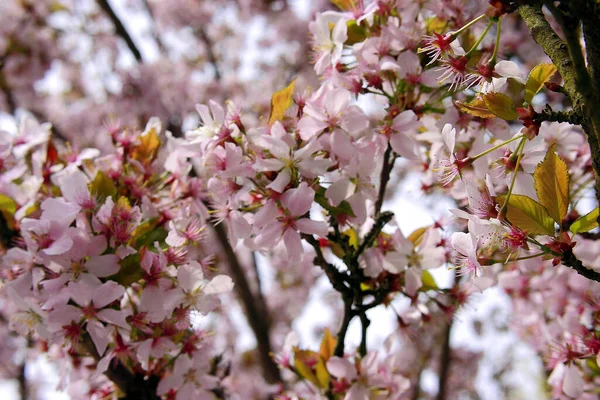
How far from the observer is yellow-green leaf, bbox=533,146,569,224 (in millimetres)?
1160

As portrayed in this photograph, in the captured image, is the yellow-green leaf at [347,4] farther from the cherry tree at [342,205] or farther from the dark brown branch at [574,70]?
the dark brown branch at [574,70]

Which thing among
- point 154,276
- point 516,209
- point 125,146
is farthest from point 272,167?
point 125,146

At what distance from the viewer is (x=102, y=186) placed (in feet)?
5.78

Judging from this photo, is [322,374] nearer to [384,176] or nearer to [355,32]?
[384,176]

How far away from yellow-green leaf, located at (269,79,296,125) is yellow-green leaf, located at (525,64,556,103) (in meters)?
0.61

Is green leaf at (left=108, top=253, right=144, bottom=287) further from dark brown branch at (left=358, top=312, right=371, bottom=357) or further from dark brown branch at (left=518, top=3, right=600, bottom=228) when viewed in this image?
dark brown branch at (left=518, top=3, right=600, bottom=228)

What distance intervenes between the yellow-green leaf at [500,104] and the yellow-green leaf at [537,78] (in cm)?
6

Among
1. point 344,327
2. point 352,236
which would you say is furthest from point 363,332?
point 352,236

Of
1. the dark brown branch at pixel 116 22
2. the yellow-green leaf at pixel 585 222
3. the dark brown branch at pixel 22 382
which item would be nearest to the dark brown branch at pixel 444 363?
the yellow-green leaf at pixel 585 222

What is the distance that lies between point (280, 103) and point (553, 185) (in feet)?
2.39

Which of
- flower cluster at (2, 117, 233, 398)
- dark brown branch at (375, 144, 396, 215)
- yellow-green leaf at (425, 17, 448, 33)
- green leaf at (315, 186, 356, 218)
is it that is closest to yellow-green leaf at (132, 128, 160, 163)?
flower cluster at (2, 117, 233, 398)

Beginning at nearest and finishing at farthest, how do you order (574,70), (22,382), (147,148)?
(574,70)
(147,148)
(22,382)

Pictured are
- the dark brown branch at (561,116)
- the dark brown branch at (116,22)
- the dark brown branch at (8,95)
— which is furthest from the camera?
the dark brown branch at (8,95)

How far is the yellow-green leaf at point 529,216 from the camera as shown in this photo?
1154mm
